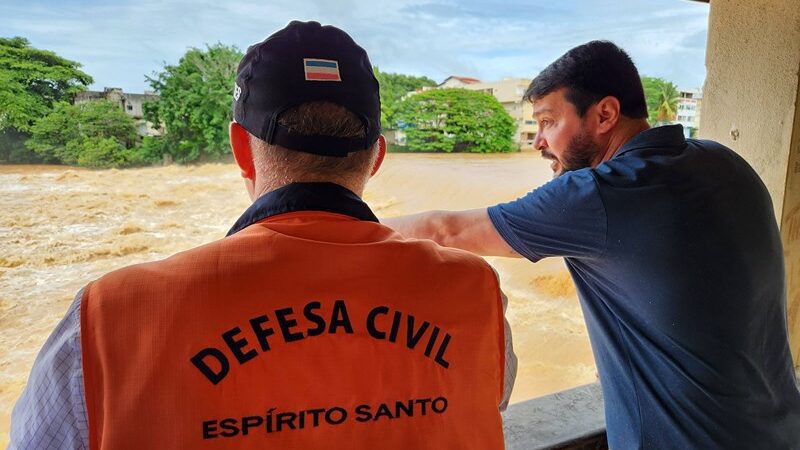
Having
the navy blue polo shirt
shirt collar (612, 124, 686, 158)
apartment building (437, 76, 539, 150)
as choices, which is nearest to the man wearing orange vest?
the navy blue polo shirt

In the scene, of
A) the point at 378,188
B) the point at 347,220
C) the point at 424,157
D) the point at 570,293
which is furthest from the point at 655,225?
the point at 570,293

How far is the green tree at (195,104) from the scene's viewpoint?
8.23ft

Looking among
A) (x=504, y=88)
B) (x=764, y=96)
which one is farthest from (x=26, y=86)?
(x=504, y=88)

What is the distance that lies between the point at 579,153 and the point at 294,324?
954 mm

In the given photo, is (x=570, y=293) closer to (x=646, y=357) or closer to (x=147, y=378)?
(x=646, y=357)

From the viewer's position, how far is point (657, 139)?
1150 mm

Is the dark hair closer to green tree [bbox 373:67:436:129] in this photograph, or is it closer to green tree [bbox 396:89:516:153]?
green tree [bbox 373:67:436:129]

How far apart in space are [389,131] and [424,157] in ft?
4.41

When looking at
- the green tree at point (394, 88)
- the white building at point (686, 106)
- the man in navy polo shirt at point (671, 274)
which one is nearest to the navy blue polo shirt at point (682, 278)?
the man in navy polo shirt at point (671, 274)

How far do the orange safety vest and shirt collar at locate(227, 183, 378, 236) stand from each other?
1 centimetres

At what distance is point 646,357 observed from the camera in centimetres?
110

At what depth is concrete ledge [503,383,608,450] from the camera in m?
1.55

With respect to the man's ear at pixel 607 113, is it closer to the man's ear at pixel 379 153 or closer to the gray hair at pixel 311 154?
the man's ear at pixel 379 153

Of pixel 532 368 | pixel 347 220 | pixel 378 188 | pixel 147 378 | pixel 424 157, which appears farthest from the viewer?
pixel 532 368
